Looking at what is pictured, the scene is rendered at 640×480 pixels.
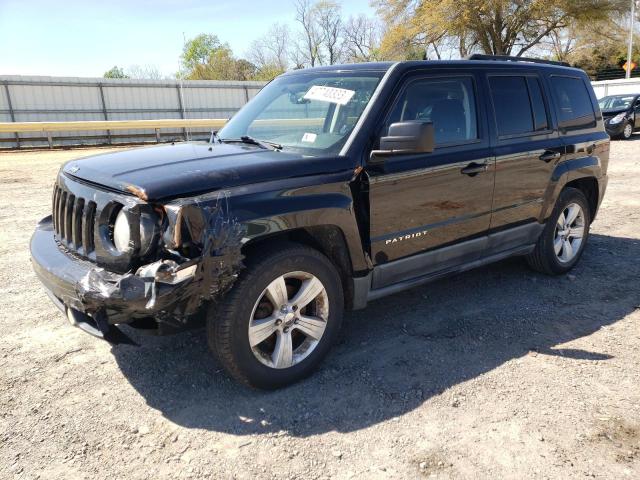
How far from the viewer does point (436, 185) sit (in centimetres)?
381

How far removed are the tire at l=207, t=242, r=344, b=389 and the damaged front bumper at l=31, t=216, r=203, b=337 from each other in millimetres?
257

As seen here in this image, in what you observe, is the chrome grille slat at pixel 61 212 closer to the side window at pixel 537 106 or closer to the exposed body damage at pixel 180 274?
the exposed body damage at pixel 180 274

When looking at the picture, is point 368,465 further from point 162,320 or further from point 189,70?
point 189,70

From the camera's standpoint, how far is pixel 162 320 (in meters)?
2.79

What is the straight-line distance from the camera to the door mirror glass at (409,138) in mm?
3223

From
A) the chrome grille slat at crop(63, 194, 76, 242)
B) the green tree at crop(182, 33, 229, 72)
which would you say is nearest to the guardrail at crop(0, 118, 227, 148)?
the chrome grille slat at crop(63, 194, 76, 242)

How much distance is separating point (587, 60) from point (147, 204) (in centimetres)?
5865

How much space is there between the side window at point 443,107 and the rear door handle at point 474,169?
20 centimetres

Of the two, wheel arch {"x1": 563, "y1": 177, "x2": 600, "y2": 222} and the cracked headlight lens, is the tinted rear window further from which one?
the cracked headlight lens

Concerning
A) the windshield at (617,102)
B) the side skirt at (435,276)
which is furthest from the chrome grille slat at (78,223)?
the windshield at (617,102)

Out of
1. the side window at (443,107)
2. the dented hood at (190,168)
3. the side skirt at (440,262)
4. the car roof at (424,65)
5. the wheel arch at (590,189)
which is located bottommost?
the side skirt at (440,262)

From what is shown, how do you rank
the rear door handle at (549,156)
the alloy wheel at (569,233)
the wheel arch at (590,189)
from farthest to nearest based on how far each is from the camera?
the wheel arch at (590,189) < the alloy wheel at (569,233) < the rear door handle at (549,156)

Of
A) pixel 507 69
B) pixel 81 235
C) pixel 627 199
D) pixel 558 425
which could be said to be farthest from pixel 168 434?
pixel 627 199

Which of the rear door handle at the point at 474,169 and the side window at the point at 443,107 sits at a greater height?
the side window at the point at 443,107
